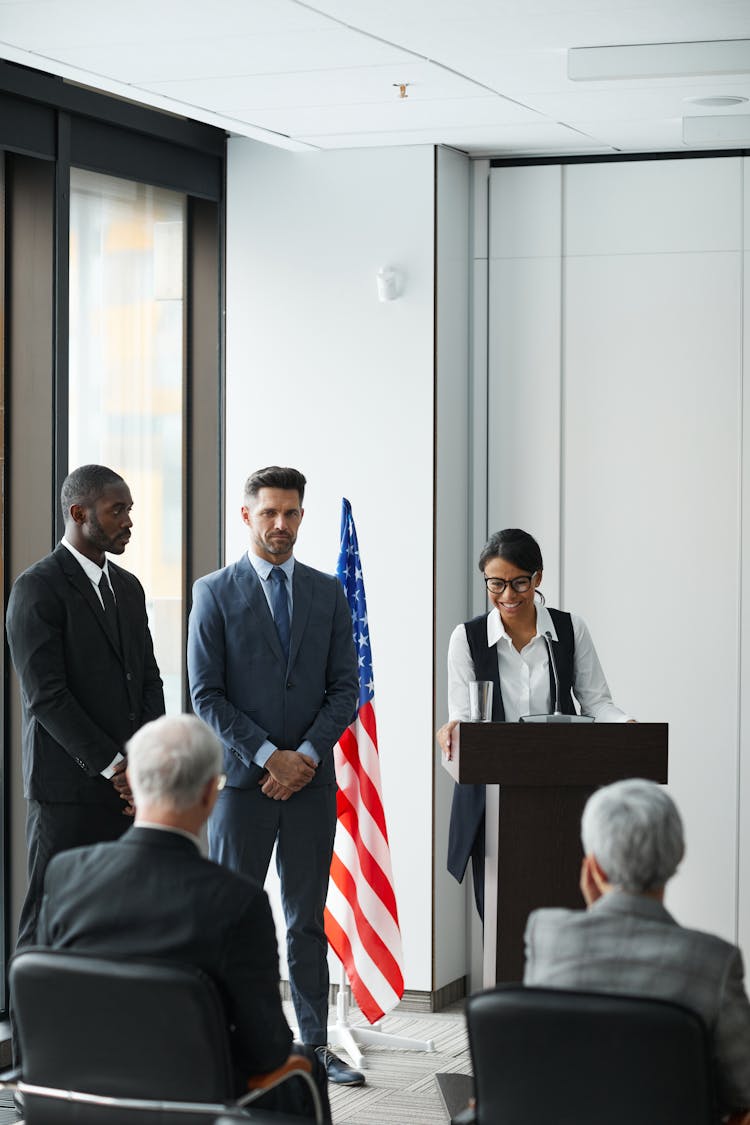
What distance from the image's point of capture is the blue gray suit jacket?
202 inches

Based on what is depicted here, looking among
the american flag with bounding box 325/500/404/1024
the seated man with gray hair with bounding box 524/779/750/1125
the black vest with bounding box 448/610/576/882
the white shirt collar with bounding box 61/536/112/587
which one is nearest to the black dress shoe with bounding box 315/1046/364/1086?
the american flag with bounding box 325/500/404/1024

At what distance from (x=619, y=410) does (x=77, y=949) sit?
4.27 m

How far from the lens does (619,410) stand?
656 cm

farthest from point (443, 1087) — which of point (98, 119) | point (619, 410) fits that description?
point (98, 119)

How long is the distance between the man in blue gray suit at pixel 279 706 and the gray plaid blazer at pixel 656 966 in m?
2.42

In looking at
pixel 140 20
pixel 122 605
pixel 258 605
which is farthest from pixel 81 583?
pixel 140 20

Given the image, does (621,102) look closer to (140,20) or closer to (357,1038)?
(140,20)

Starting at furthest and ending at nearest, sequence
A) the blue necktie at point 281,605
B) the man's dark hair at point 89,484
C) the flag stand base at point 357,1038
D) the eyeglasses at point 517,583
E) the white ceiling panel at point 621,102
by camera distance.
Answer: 1. the flag stand base at point 357,1038
2. the white ceiling panel at point 621,102
3. the blue necktie at point 281,605
4. the eyeglasses at point 517,583
5. the man's dark hair at point 89,484

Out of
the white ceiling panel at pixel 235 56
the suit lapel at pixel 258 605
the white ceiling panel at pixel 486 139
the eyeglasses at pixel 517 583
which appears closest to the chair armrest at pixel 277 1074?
the eyeglasses at pixel 517 583

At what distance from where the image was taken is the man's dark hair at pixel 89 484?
4777 millimetres

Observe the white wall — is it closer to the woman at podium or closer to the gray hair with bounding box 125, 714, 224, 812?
the woman at podium

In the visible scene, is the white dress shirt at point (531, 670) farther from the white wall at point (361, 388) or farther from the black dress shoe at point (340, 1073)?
the black dress shoe at point (340, 1073)

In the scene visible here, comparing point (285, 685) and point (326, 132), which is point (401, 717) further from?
point (326, 132)

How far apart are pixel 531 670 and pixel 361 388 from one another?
1.84 metres
